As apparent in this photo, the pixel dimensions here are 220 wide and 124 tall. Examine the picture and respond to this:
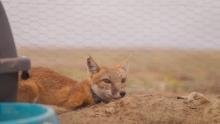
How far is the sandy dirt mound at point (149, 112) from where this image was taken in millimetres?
4902

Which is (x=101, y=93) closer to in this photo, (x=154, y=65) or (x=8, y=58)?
(x=154, y=65)

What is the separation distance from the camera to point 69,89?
5754 mm

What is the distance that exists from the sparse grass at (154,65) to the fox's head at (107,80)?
552mm

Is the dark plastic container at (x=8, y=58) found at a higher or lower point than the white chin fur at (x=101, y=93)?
higher

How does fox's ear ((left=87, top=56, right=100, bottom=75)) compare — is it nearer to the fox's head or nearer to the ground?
the fox's head

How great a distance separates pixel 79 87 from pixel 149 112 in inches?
45.8

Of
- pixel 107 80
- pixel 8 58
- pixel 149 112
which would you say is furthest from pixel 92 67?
pixel 8 58

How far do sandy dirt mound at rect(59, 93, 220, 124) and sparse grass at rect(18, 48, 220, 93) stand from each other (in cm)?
130

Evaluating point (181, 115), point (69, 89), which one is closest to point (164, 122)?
point (181, 115)

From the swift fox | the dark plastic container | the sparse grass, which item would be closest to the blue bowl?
the dark plastic container

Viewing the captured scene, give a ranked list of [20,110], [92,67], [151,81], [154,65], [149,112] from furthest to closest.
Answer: [154,65]
[151,81]
[92,67]
[149,112]
[20,110]

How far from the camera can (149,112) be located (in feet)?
16.4

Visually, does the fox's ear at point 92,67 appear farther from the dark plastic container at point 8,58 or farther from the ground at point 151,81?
the dark plastic container at point 8,58

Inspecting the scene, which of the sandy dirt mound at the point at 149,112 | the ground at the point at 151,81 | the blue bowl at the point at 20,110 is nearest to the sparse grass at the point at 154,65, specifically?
the ground at the point at 151,81
